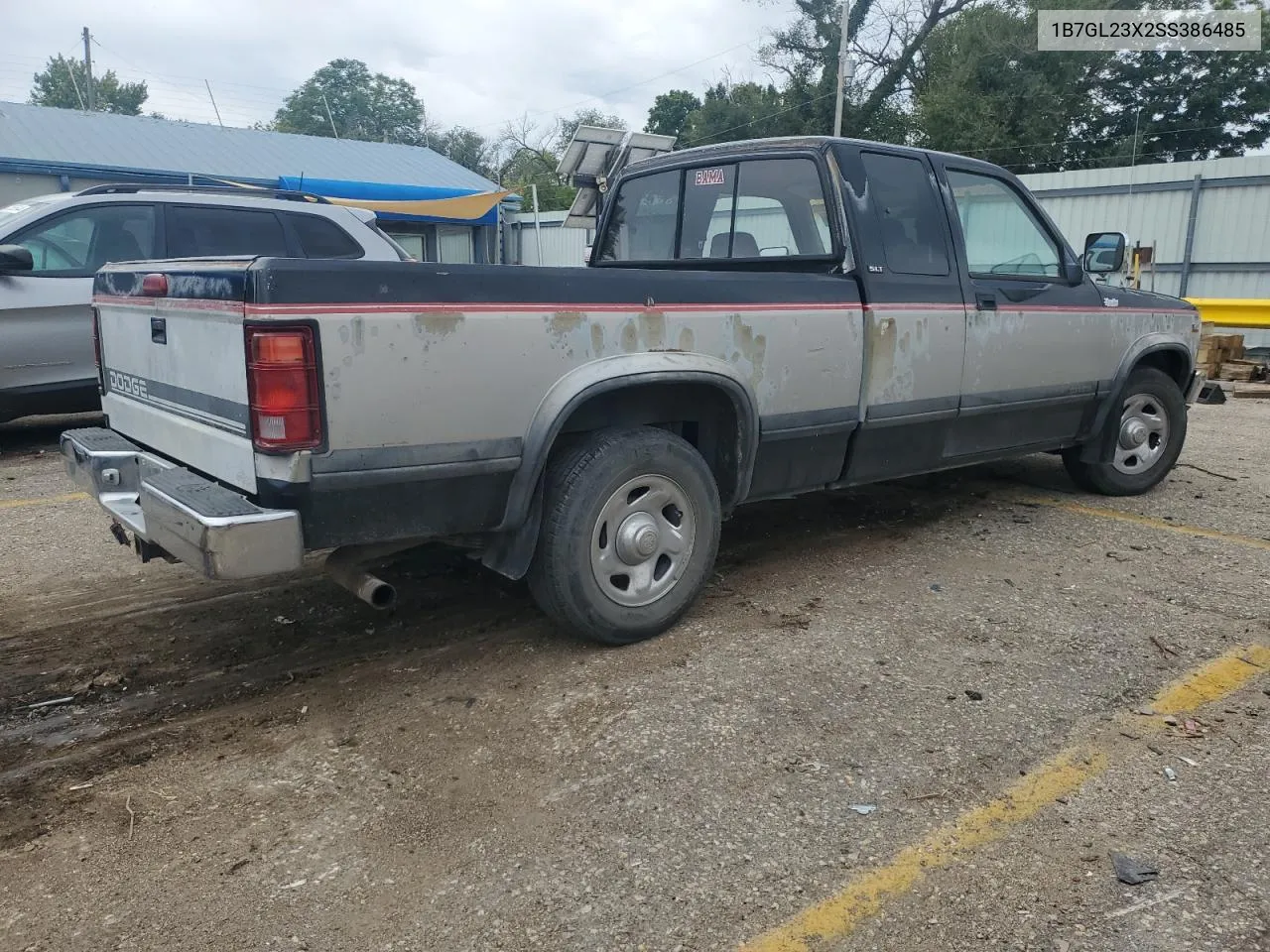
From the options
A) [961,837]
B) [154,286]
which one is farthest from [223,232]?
[961,837]

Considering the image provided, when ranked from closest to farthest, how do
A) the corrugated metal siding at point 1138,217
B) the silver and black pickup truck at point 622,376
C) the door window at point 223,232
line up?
the silver and black pickup truck at point 622,376 < the door window at point 223,232 < the corrugated metal siding at point 1138,217

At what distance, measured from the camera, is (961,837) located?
256cm

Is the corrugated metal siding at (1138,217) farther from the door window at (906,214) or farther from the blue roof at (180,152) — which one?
the blue roof at (180,152)

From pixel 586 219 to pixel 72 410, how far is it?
5685mm

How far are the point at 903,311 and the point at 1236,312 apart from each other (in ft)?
35.3

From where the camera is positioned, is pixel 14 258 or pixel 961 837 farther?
pixel 14 258

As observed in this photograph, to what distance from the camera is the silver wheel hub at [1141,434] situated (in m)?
5.88

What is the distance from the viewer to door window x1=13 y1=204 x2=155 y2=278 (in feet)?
23.2

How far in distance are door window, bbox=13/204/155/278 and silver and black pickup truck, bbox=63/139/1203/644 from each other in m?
3.63

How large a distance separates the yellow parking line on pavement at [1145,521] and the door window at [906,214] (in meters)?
2.03

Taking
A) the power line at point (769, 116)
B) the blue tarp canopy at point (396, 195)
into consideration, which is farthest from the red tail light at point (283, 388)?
the power line at point (769, 116)

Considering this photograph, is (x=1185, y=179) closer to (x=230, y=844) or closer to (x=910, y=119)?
(x=230, y=844)

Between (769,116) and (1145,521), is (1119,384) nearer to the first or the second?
(1145,521)

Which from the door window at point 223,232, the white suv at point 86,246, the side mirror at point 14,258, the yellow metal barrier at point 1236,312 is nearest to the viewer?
the side mirror at point 14,258
